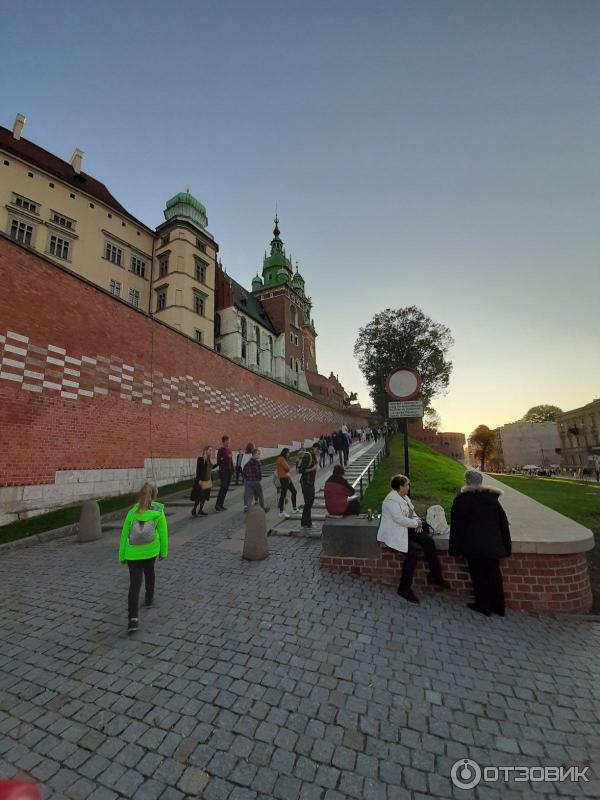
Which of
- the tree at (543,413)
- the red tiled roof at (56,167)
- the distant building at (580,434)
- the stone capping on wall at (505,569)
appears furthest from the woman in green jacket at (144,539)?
the tree at (543,413)

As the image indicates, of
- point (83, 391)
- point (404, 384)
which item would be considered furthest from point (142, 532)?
point (83, 391)

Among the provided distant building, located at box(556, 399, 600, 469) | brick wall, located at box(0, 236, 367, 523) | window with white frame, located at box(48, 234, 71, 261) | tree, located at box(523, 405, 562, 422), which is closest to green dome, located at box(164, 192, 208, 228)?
window with white frame, located at box(48, 234, 71, 261)

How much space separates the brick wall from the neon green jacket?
7.36 metres

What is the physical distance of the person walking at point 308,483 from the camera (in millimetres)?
8008

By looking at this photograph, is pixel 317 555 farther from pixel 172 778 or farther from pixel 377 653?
pixel 172 778

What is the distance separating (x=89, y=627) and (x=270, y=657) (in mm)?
2348

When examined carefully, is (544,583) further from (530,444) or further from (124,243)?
(530,444)

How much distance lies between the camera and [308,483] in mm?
8141

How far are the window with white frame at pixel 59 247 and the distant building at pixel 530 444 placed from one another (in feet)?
269

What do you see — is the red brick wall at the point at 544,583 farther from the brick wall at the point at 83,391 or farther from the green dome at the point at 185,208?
the green dome at the point at 185,208

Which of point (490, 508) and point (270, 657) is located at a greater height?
point (490, 508)

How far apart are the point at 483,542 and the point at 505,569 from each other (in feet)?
2.38

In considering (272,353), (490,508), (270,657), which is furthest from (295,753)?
(272,353)

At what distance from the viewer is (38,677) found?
337 centimetres
